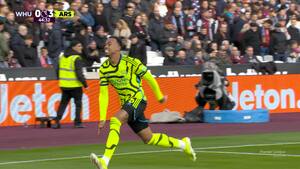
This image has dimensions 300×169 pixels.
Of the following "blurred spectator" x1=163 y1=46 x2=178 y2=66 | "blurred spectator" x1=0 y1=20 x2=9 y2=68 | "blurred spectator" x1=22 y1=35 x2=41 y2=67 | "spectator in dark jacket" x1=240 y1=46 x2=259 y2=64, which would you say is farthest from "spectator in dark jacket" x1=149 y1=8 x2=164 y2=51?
"blurred spectator" x1=0 y1=20 x2=9 y2=68

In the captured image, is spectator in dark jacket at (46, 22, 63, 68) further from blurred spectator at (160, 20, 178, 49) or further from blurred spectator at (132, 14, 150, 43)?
blurred spectator at (160, 20, 178, 49)

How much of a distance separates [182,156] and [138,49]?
9825 mm

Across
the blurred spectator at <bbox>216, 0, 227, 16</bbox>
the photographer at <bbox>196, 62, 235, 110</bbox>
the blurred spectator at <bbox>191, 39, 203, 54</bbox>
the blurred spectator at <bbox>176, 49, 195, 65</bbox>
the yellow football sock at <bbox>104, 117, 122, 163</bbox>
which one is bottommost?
the photographer at <bbox>196, 62, 235, 110</bbox>

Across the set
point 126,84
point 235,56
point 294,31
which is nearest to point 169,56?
point 235,56

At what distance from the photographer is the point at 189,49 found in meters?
29.7

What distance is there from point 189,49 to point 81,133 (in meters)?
7.64

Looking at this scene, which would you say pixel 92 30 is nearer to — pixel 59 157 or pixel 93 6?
pixel 93 6

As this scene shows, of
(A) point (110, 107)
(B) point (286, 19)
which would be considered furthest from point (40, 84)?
(B) point (286, 19)

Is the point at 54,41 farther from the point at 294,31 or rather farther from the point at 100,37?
the point at 294,31

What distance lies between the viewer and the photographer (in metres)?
26.2

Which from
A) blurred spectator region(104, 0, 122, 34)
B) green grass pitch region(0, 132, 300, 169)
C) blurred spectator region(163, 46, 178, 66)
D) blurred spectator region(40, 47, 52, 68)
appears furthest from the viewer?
blurred spectator region(163, 46, 178, 66)

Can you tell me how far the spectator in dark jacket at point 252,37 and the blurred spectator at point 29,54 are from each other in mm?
8241

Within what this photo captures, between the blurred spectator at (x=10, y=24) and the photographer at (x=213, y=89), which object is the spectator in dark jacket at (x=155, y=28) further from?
the blurred spectator at (x=10, y=24)

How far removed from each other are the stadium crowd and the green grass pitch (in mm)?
6384
